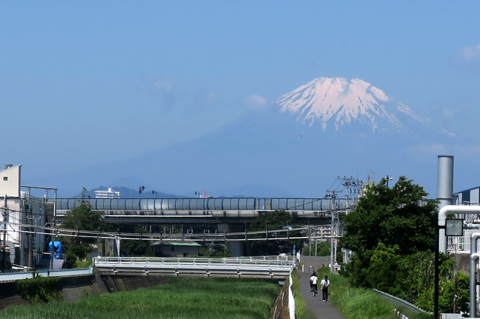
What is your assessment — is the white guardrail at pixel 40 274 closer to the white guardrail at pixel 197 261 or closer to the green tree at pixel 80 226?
the white guardrail at pixel 197 261

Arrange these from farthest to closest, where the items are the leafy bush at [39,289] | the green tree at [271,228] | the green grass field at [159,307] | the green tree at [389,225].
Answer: the green tree at [271,228]
the leafy bush at [39,289]
the green tree at [389,225]
the green grass field at [159,307]

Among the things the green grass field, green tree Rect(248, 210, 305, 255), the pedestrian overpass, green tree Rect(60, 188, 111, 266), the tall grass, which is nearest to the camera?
the tall grass

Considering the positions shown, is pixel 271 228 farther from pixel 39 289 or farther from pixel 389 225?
pixel 389 225

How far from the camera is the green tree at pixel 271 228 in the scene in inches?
5389

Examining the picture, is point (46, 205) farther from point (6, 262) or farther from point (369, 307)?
point (369, 307)

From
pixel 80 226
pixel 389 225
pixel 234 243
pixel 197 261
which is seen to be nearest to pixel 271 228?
pixel 234 243

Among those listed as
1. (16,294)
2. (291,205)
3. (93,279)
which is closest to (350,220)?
(16,294)

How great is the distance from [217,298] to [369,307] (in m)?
26.1

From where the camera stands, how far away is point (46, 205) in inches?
4333

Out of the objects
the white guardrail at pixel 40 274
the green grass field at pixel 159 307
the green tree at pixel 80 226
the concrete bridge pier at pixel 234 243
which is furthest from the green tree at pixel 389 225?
the concrete bridge pier at pixel 234 243

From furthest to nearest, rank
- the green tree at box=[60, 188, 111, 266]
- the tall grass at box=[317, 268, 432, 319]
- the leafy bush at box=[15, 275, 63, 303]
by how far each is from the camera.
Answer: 1. the green tree at box=[60, 188, 111, 266]
2. the leafy bush at box=[15, 275, 63, 303]
3. the tall grass at box=[317, 268, 432, 319]

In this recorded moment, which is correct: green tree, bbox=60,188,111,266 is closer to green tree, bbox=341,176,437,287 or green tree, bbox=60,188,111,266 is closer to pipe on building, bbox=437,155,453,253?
green tree, bbox=341,176,437,287

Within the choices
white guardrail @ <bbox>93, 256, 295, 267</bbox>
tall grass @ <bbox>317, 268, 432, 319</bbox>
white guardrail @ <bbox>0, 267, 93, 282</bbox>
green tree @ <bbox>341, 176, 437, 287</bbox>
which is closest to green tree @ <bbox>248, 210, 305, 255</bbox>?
white guardrail @ <bbox>93, 256, 295, 267</bbox>

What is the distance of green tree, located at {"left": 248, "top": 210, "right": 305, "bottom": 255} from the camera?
449 feet
